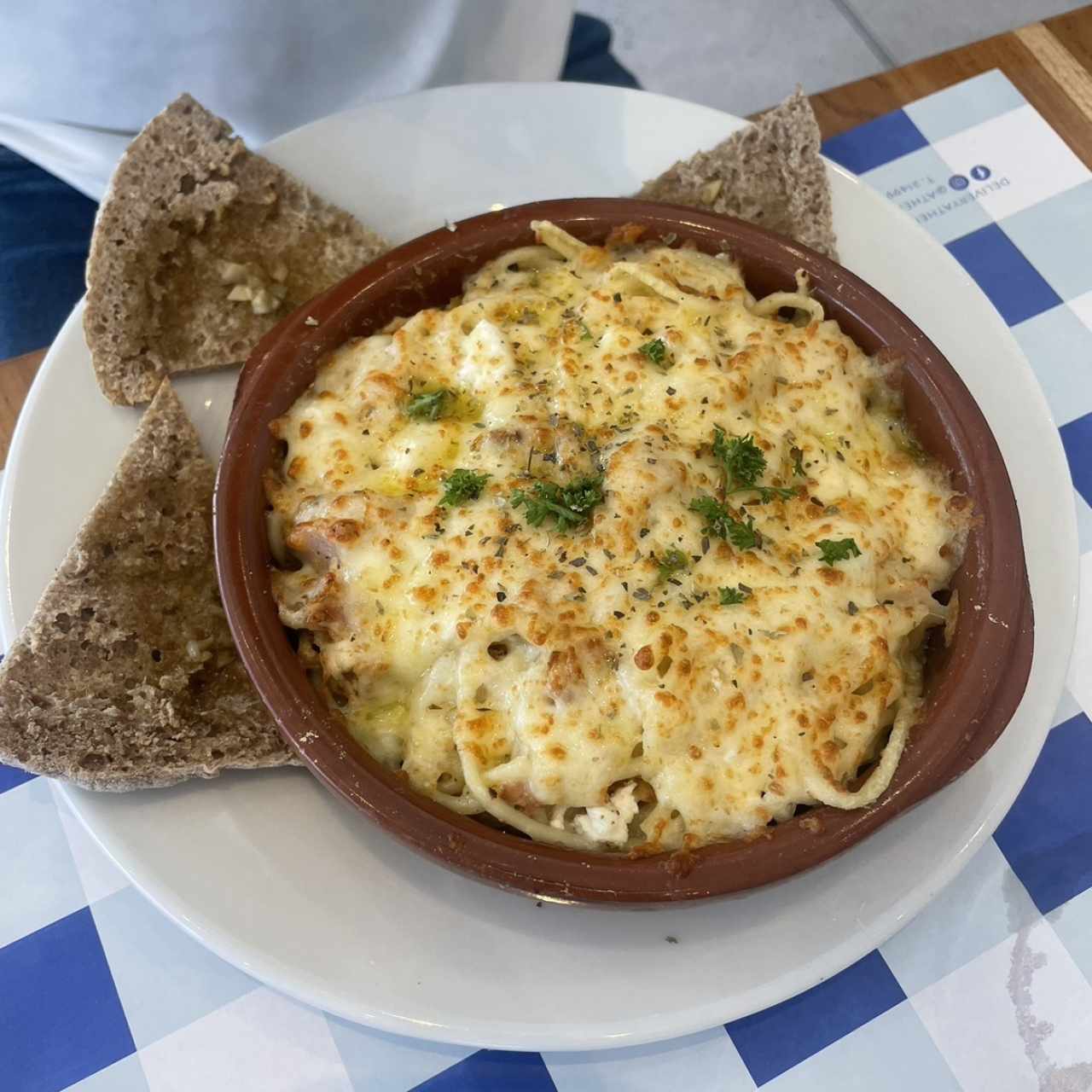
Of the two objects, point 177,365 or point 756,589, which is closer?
point 756,589

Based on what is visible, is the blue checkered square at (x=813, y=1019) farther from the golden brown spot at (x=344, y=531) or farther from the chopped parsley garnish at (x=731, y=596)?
the golden brown spot at (x=344, y=531)

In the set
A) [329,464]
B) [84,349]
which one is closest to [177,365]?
[84,349]

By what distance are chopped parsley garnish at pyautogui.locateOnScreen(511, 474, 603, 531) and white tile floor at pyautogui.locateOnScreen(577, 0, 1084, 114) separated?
13.3 feet

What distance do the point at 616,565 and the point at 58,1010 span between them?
4.73 feet

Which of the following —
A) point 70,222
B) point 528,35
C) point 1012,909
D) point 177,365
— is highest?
point 70,222

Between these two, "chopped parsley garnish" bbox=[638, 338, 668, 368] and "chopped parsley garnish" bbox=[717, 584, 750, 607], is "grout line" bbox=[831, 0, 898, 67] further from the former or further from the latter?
Result: "chopped parsley garnish" bbox=[717, 584, 750, 607]

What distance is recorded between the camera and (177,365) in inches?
99.2

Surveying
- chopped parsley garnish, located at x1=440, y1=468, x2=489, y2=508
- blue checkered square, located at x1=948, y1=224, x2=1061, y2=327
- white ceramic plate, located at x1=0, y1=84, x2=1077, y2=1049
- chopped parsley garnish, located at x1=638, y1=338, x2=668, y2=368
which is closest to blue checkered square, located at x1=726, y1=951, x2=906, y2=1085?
white ceramic plate, located at x1=0, y1=84, x2=1077, y2=1049

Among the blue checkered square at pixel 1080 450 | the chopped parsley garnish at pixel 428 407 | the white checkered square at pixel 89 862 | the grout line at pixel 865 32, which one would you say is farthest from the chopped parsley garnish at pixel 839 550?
the grout line at pixel 865 32

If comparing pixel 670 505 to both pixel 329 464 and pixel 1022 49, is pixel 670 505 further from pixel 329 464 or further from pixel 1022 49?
pixel 1022 49

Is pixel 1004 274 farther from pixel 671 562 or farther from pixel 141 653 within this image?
pixel 141 653

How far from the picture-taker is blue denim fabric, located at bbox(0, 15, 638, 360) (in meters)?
3.25

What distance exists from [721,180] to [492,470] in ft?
3.76

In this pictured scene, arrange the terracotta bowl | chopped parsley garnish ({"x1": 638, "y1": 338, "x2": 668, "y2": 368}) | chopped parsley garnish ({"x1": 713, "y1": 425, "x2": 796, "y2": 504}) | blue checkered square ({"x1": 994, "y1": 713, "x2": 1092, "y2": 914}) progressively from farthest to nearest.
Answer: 1. blue checkered square ({"x1": 994, "y1": 713, "x2": 1092, "y2": 914})
2. chopped parsley garnish ({"x1": 638, "y1": 338, "x2": 668, "y2": 368})
3. chopped parsley garnish ({"x1": 713, "y1": 425, "x2": 796, "y2": 504})
4. the terracotta bowl
